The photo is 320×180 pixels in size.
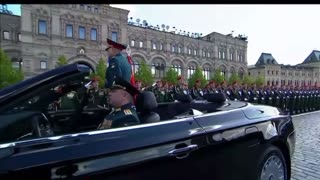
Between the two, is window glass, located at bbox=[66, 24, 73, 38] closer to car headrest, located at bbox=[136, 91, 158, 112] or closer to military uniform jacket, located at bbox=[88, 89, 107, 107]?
military uniform jacket, located at bbox=[88, 89, 107, 107]

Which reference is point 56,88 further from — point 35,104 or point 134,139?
point 134,139

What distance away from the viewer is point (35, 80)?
2.10 m

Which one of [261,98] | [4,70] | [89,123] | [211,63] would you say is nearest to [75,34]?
[4,70]

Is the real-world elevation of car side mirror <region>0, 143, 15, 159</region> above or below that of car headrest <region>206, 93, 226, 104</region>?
below

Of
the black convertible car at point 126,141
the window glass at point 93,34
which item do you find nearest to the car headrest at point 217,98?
the black convertible car at point 126,141

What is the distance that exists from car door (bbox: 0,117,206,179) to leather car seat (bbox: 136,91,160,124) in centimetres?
41

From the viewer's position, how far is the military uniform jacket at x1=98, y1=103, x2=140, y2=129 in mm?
2674

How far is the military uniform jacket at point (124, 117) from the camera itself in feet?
8.77

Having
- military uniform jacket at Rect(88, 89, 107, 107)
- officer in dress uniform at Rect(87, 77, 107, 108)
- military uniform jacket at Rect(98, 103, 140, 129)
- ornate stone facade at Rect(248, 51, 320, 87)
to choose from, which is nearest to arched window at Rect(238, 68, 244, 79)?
ornate stone facade at Rect(248, 51, 320, 87)

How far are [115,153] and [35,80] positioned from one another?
788 millimetres

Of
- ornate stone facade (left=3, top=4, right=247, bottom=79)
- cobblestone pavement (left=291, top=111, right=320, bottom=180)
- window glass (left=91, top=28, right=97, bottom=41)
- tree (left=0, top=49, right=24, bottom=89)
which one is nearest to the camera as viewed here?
cobblestone pavement (left=291, top=111, right=320, bottom=180)

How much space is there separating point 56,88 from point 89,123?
111cm

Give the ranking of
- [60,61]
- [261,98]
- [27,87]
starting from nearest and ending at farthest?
1. [27,87]
2. [261,98]
3. [60,61]

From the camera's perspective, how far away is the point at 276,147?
137 inches
